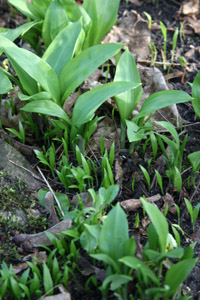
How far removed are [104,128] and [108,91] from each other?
1.41ft

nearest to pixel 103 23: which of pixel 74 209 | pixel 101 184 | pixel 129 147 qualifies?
pixel 129 147

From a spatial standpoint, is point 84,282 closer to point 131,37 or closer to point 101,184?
point 101,184

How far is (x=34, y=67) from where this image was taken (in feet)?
7.36

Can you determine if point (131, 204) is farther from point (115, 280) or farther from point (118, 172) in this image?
point (115, 280)

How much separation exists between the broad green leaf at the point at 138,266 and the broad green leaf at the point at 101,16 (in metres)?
1.68

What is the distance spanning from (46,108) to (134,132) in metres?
0.49

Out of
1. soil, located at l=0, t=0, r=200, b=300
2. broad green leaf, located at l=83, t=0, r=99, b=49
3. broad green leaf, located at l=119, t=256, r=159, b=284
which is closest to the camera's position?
broad green leaf, located at l=119, t=256, r=159, b=284

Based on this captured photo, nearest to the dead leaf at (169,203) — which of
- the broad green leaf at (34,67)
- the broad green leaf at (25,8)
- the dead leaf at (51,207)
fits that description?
the dead leaf at (51,207)

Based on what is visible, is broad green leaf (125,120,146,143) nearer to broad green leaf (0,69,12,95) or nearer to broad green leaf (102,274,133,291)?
broad green leaf (0,69,12,95)

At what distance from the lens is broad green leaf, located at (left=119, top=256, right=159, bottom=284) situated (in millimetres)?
1563

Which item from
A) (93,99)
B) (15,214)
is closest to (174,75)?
(93,99)

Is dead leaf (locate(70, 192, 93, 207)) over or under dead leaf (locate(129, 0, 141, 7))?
under

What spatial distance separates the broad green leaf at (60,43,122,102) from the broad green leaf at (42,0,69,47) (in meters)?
0.42

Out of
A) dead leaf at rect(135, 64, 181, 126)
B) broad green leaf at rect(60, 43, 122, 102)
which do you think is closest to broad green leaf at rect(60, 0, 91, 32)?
broad green leaf at rect(60, 43, 122, 102)
